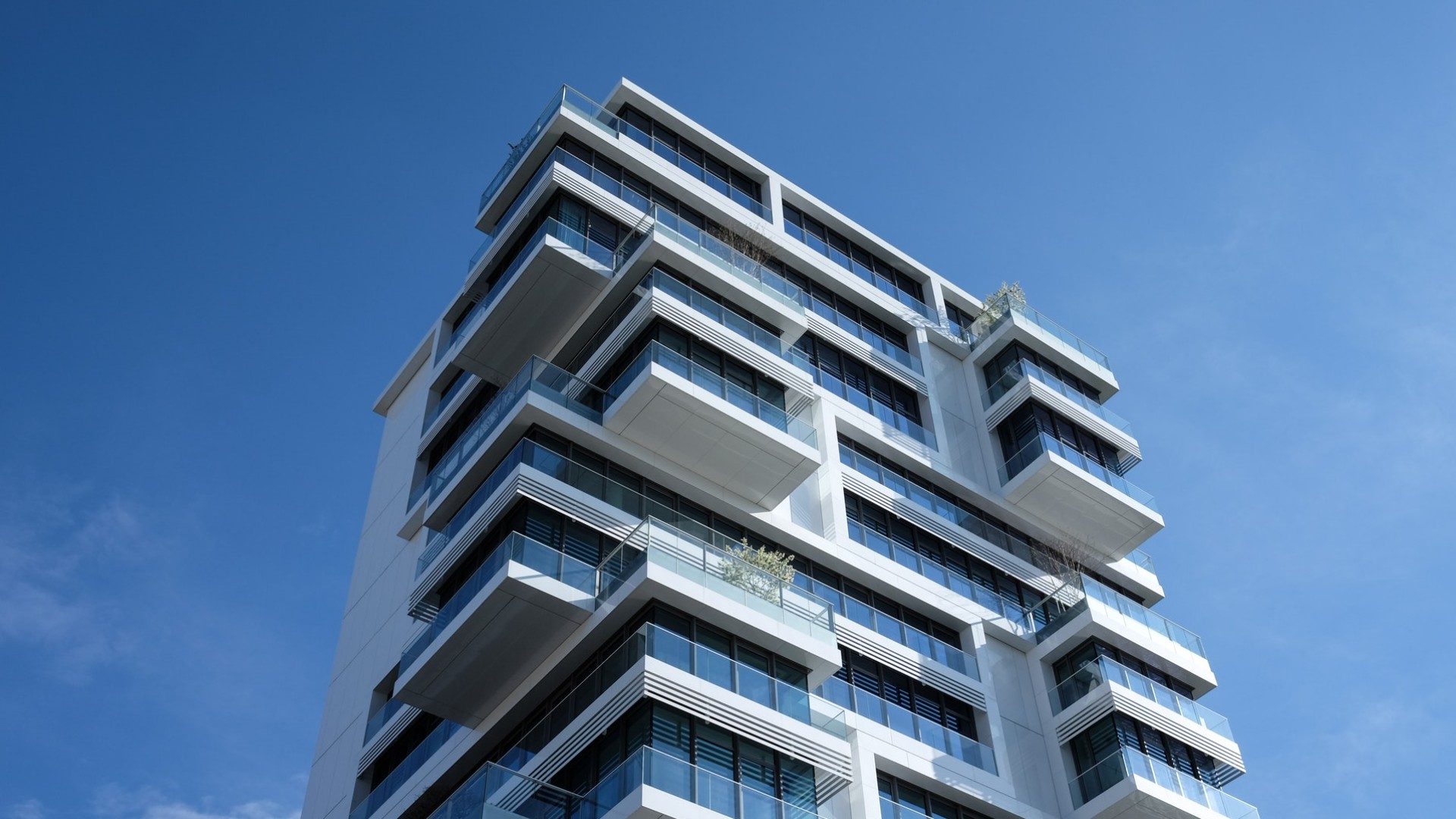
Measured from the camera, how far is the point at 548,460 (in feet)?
98.9

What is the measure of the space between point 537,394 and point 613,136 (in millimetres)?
10038

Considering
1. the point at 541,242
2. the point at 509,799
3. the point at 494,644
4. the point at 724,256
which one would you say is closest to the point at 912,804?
the point at 509,799

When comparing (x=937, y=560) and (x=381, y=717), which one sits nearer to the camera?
(x=381, y=717)

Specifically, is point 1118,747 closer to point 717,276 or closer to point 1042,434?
point 1042,434

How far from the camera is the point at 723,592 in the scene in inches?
1082

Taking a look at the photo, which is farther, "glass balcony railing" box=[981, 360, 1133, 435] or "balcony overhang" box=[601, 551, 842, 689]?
"glass balcony railing" box=[981, 360, 1133, 435]

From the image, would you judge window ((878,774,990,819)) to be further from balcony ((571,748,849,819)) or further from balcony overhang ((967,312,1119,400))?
balcony overhang ((967,312,1119,400))

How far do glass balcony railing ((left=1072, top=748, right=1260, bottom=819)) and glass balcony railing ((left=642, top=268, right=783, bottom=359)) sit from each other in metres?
11.3

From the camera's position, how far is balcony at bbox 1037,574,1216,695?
34344 mm

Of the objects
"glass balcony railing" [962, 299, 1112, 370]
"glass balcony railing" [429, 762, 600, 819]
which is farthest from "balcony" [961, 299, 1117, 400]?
"glass balcony railing" [429, 762, 600, 819]

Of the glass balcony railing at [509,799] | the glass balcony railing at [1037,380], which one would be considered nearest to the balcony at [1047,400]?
the glass balcony railing at [1037,380]

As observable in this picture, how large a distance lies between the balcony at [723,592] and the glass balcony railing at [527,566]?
42 centimetres

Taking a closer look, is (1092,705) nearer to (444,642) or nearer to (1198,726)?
(1198,726)

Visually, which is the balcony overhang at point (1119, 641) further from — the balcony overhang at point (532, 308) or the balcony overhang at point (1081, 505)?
the balcony overhang at point (532, 308)
